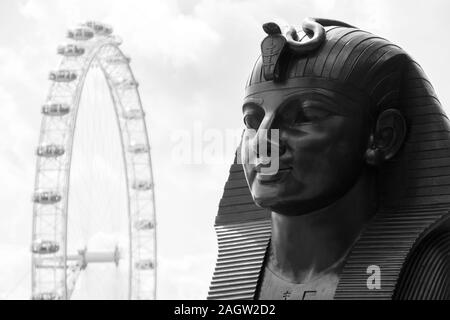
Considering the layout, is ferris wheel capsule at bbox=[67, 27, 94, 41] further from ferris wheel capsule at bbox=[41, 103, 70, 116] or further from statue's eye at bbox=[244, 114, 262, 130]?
statue's eye at bbox=[244, 114, 262, 130]

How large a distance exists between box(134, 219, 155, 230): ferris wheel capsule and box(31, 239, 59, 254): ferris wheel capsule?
17.2 ft

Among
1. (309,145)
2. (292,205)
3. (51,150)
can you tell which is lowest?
(51,150)

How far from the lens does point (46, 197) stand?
139 ft

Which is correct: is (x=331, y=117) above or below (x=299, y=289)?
above

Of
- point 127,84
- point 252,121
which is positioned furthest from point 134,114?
point 252,121

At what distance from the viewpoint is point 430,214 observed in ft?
33.9

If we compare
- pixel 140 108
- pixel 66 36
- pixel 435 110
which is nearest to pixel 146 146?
pixel 140 108

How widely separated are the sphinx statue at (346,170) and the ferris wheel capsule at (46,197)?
32050 mm

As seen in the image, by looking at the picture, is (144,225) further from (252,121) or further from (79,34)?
(252,121)

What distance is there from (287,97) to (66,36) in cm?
3473

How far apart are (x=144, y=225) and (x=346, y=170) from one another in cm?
3739

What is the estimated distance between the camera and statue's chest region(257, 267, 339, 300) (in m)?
10.3

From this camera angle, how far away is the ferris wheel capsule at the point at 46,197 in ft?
139
